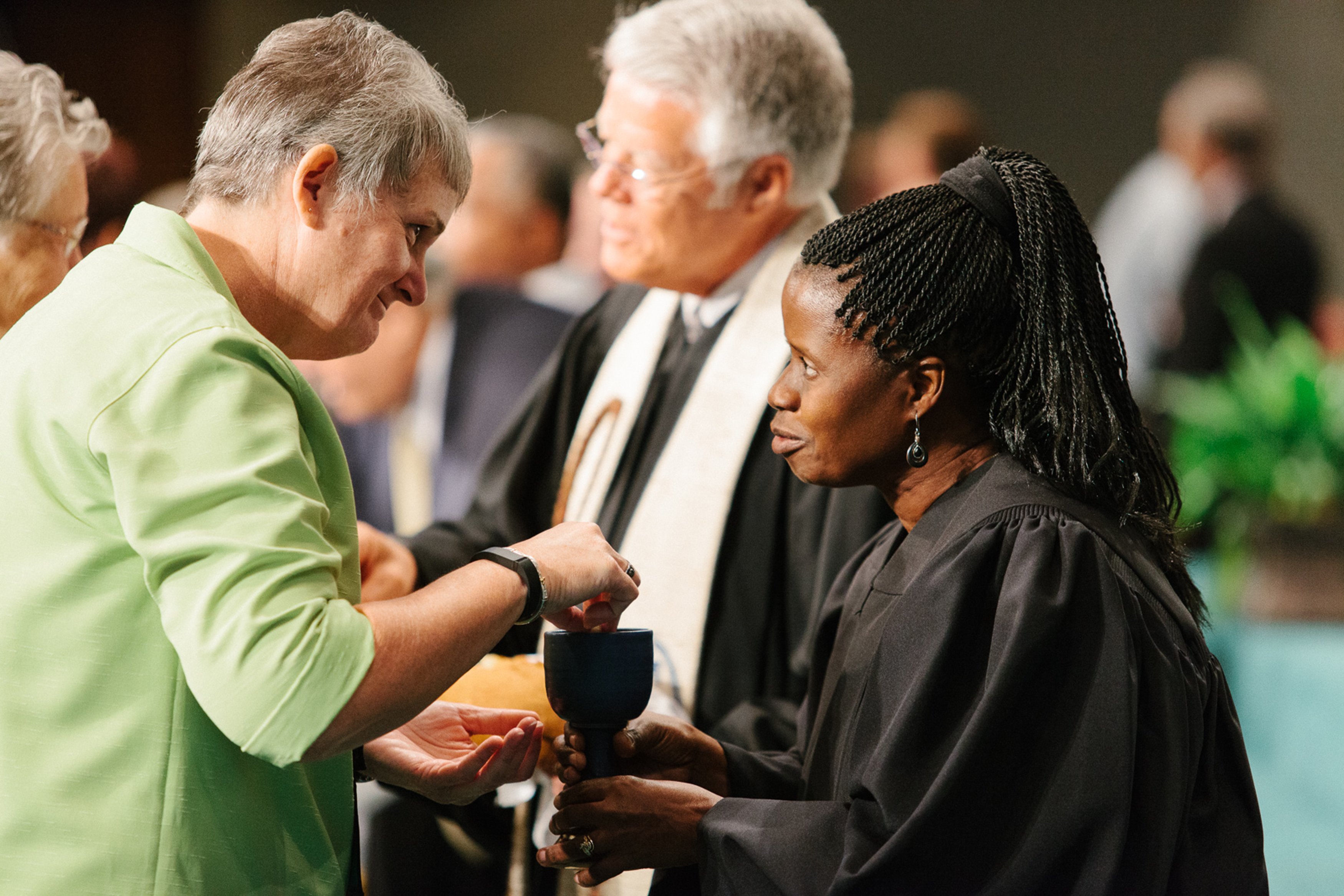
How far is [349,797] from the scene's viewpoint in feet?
4.71

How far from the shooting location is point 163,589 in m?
1.12

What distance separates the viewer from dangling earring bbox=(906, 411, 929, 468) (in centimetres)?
161

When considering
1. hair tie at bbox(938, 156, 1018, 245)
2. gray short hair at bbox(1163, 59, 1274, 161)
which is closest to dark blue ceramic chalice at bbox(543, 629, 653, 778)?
hair tie at bbox(938, 156, 1018, 245)

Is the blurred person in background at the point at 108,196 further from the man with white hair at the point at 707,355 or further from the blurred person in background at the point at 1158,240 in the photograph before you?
the blurred person in background at the point at 1158,240

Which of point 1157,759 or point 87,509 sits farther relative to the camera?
point 1157,759

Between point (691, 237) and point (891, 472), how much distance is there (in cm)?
102

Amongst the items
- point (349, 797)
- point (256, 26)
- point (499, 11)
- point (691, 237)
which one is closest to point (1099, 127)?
point (499, 11)

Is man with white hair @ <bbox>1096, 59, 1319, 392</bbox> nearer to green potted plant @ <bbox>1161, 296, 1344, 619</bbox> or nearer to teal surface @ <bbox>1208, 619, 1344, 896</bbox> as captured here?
green potted plant @ <bbox>1161, 296, 1344, 619</bbox>

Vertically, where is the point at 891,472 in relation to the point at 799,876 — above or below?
above

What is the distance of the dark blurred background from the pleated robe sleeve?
19.3 ft

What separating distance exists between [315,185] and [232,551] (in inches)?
17.8

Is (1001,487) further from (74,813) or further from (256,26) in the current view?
(256,26)

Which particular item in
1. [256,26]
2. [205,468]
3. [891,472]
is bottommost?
[256,26]

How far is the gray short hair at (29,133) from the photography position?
187 cm
